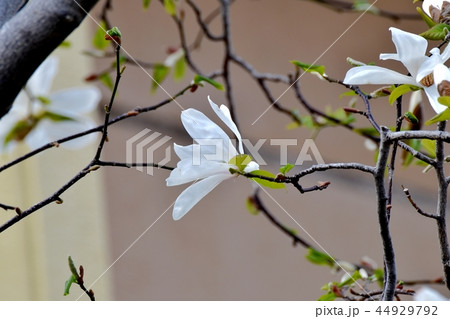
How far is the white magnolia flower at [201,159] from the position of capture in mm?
380

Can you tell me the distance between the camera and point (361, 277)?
50 centimetres

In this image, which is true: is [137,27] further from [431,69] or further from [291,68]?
[431,69]

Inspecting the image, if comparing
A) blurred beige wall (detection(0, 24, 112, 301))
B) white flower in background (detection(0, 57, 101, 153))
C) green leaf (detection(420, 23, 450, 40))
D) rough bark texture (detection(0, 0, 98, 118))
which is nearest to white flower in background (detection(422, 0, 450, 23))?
green leaf (detection(420, 23, 450, 40))

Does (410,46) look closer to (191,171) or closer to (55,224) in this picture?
(191,171)

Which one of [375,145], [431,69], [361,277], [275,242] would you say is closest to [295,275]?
[275,242]

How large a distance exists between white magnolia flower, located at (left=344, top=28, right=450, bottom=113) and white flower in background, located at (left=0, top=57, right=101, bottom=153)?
1.22ft

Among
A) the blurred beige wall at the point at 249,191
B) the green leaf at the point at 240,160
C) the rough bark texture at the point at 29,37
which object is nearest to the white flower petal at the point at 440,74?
the green leaf at the point at 240,160

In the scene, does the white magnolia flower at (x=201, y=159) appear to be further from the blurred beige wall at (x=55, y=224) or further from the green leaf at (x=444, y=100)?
the blurred beige wall at (x=55, y=224)

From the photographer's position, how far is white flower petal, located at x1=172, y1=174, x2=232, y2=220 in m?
0.39

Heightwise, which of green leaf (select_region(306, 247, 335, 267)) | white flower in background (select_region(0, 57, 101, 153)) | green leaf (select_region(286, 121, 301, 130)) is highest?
white flower in background (select_region(0, 57, 101, 153))

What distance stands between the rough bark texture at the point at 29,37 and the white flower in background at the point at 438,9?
0.79 feet

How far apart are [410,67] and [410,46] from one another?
1 centimetres

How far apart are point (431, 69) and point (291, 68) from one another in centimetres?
115

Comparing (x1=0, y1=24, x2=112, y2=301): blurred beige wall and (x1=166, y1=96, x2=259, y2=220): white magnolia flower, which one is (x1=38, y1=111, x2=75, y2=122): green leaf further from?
(x1=0, y1=24, x2=112, y2=301): blurred beige wall
